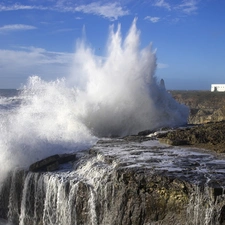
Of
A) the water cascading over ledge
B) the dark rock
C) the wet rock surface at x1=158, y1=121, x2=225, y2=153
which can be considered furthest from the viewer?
the wet rock surface at x1=158, y1=121, x2=225, y2=153

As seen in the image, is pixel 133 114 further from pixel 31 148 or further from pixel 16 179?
pixel 16 179

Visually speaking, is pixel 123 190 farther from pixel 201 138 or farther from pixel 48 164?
pixel 201 138

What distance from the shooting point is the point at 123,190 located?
28.3 feet

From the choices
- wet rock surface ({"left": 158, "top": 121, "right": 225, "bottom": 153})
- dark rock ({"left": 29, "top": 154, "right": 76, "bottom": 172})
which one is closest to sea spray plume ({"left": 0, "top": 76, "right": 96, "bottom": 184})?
dark rock ({"left": 29, "top": 154, "right": 76, "bottom": 172})

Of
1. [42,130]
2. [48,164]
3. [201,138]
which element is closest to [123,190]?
[48,164]

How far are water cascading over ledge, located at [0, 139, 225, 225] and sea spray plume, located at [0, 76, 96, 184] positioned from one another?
2.99 ft

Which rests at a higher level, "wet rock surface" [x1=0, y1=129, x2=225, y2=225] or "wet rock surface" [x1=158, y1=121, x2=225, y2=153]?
"wet rock surface" [x1=158, y1=121, x2=225, y2=153]

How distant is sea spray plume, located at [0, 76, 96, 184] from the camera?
11609 millimetres

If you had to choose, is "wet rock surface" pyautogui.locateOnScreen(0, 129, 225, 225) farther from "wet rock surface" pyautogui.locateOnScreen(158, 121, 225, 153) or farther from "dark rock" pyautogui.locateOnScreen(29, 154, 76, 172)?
"wet rock surface" pyautogui.locateOnScreen(158, 121, 225, 153)

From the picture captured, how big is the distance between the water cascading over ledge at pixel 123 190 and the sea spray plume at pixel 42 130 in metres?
0.91

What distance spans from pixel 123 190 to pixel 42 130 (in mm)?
7290

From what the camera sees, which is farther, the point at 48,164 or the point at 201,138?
the point at 201,138

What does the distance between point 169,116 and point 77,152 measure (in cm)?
812

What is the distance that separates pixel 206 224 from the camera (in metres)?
7.47
